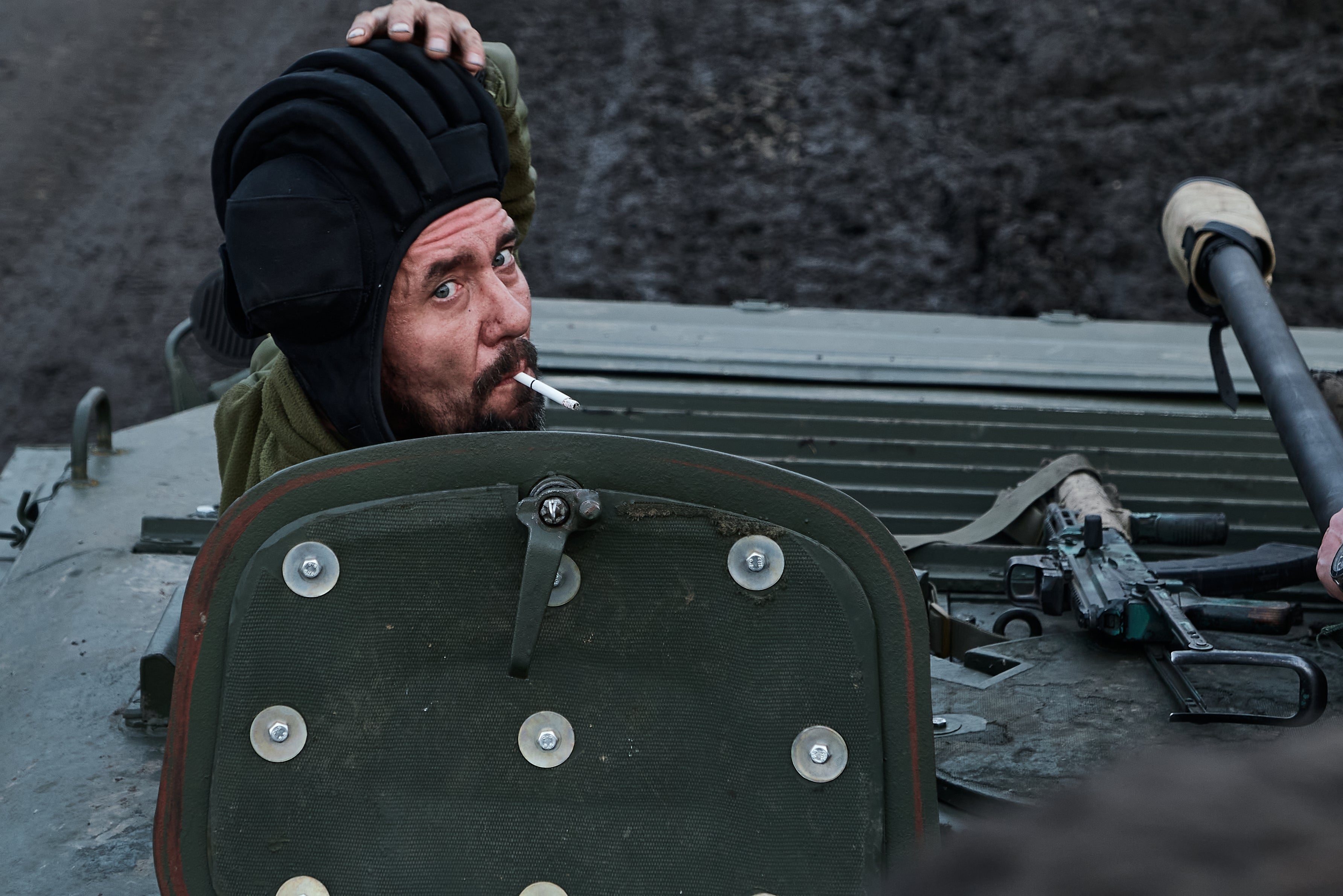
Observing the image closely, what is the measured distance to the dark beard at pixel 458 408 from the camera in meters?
1.98

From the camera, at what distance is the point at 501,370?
1981mm

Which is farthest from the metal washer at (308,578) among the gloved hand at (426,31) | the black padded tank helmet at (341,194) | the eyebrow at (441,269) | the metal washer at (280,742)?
the gloved hand at (426,31)

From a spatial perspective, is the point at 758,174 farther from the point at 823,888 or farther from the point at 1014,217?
the point at 823,888

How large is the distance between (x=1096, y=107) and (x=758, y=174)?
2414 millimetres

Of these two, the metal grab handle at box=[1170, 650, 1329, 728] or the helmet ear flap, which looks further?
the helmet ear flap

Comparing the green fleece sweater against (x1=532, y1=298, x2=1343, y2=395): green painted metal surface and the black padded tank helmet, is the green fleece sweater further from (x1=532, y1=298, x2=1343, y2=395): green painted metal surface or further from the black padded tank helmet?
(x1=532, y1=298, x2=1343, y2=395): green painted metal surface

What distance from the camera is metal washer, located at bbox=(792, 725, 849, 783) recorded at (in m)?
1.25

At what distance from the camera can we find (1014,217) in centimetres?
928

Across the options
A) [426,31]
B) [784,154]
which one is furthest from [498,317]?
[784,154]

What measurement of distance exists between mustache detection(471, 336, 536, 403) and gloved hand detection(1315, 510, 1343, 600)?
3.54 ft

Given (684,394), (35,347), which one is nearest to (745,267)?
(35,347)

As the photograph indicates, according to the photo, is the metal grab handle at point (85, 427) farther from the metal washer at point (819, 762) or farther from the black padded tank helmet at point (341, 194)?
the metal washer at point (819, 762)

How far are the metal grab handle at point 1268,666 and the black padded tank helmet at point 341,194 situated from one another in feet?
3.53

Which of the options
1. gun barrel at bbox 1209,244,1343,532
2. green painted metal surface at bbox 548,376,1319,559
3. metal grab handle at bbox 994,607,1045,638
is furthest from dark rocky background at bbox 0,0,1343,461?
metal grab handle at bbox 994,607,1045,638
